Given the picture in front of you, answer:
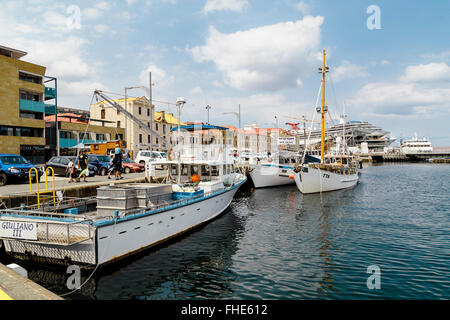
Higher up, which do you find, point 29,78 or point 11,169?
point 29,78

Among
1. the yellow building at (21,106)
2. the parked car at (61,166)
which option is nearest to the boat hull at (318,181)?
the parked car at (61,166)

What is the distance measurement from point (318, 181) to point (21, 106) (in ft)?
125

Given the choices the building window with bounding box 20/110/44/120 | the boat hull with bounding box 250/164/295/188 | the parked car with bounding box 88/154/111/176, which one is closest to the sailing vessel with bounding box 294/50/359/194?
the boat hull with bounding box 250/164/295/188

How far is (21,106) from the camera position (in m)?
36.9

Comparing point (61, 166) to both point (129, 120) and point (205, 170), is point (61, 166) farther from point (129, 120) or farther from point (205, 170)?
point (129, 120)

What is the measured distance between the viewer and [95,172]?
23.1 m

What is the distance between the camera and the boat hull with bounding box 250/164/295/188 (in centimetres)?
3068

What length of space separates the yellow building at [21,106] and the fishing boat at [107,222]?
31.3 m

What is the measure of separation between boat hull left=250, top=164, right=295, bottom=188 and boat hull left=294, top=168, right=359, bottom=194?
450cm

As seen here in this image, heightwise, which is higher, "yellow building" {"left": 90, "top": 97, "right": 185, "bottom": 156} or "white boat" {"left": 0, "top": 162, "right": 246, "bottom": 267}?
"yellow building" {"left": 90, "top": 97, "right": 185, "bottom": 156}

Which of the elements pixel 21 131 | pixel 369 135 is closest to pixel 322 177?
pixel 21 131

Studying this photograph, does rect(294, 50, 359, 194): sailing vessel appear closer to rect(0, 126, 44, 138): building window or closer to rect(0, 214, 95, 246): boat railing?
rect(0, 214, 95, 246): boat railing

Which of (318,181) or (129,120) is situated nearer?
(318,181)
